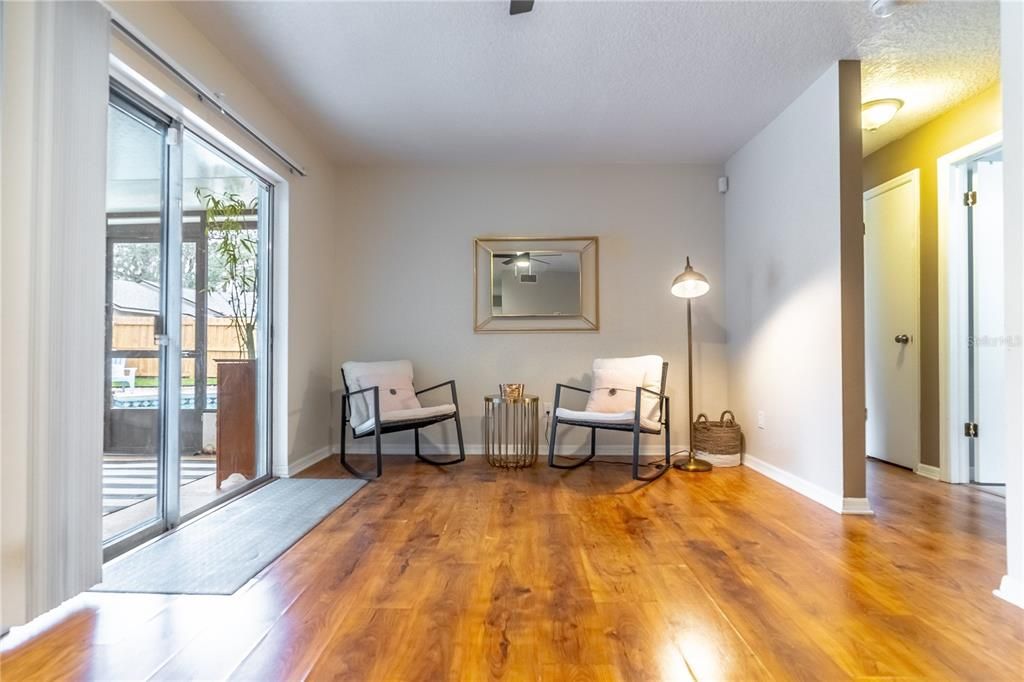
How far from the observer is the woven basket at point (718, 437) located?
3.54 metres

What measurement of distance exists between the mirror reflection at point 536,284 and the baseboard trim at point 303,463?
168cm

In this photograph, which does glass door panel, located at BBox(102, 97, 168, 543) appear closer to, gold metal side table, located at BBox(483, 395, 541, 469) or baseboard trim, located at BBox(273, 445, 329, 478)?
baseboard trim, located at BBox(273, 445, 329, 478)

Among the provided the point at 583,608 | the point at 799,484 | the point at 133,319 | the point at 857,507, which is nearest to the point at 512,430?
the point at 799,484

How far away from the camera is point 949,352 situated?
3061mm

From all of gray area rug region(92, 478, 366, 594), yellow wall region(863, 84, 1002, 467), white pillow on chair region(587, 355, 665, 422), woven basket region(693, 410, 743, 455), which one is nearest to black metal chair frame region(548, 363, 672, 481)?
white pillow on chair region(587, 355, 665, 422)

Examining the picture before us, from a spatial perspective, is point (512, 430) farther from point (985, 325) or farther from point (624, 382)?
point (985, 325)

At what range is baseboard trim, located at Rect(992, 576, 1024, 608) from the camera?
1514 millimetres

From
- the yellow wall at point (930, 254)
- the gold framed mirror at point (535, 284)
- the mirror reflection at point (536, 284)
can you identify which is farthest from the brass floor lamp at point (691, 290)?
the yellow wall at point (930, 254)

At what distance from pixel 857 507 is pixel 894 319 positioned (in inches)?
67.9

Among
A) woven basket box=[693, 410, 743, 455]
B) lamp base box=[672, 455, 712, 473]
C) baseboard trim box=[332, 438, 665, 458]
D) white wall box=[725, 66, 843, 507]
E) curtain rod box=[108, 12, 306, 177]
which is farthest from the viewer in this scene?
baseboard trim box=[332, 438, 665, 458]

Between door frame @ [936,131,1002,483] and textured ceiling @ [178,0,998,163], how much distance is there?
493 millimetres

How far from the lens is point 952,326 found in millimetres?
3047

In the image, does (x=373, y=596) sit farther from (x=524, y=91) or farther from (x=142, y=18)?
(x=524, y=91)

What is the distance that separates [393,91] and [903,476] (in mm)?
3927
